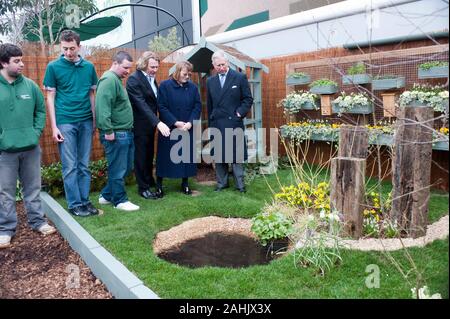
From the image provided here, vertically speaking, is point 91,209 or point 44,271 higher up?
point 91,209

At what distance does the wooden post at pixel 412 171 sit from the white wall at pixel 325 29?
179 cm

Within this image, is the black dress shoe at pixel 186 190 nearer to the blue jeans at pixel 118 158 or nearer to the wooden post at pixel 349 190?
the blue jeans at pixel 118 158

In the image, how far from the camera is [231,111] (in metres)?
5.09

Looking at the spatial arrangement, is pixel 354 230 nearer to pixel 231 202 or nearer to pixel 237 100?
pixel 231 202

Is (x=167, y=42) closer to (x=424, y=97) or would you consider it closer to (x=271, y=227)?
(x=424, y=97)

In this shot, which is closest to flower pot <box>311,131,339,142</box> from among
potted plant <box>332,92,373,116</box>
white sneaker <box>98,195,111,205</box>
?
potted plant <box>332,92,373,116</box>

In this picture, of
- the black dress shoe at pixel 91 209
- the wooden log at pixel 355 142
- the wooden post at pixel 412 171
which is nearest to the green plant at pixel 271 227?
the wooden log at pixel 355 142

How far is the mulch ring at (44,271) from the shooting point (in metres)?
2.82

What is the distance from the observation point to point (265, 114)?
25.7ft

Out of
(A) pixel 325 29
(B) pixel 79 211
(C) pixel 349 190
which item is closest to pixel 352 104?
(A) pixel 325 29

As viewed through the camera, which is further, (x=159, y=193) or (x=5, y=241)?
(x=159, y=193)

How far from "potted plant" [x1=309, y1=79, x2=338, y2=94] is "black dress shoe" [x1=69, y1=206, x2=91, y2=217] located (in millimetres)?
3910

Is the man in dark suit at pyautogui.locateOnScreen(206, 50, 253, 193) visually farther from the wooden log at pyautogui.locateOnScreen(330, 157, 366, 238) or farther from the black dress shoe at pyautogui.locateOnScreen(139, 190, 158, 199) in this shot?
the wooden log at pyautogui.locateOnScreen(330, 157, 366, 238)

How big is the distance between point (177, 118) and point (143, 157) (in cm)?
66
